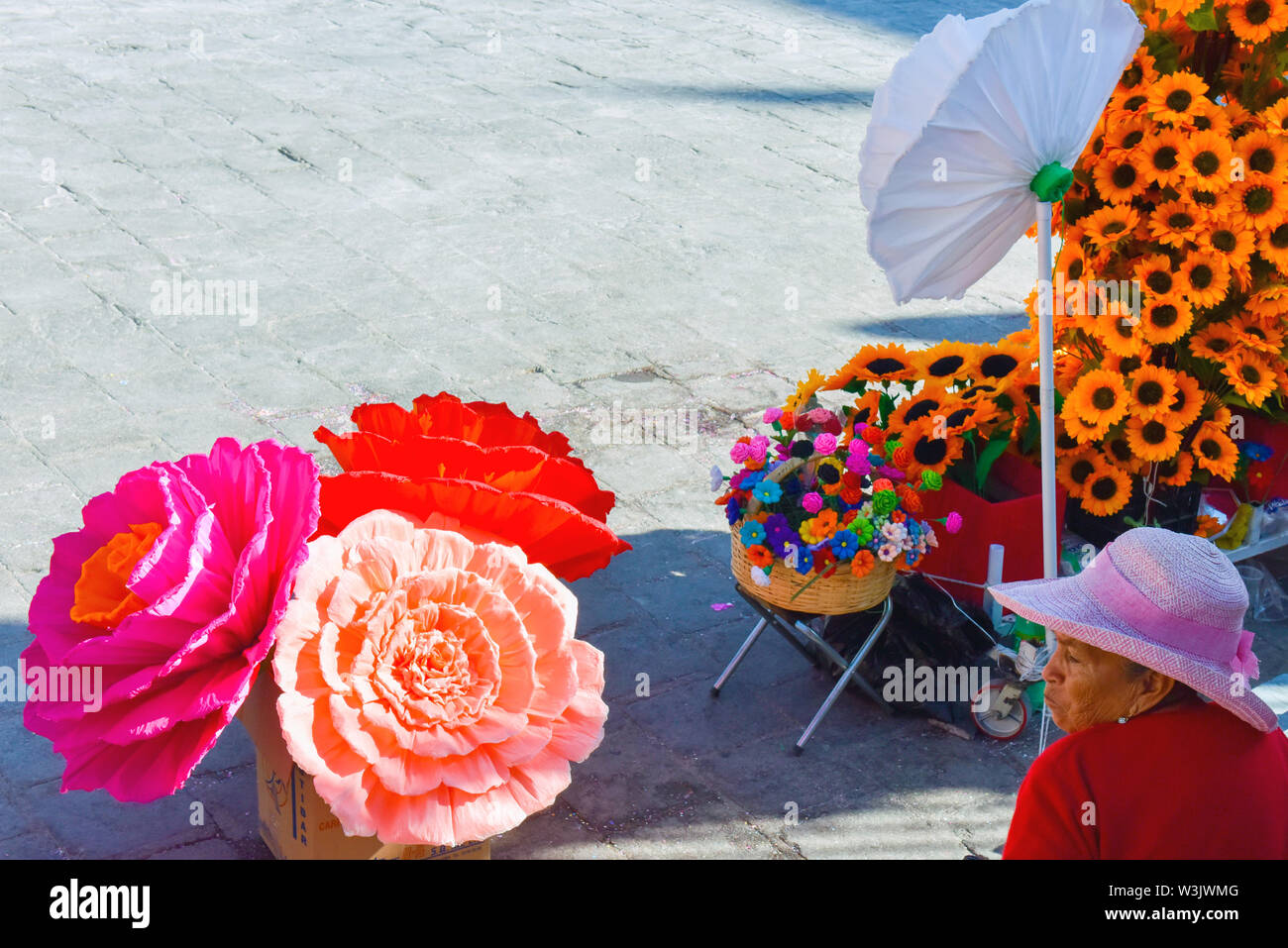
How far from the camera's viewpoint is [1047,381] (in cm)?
353

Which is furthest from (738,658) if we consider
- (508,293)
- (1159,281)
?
(508,293)

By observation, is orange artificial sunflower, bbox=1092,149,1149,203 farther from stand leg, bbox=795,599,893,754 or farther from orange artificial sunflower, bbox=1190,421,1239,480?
stand leg, bbox=795,599,893,754

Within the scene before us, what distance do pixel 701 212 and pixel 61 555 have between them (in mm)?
5577

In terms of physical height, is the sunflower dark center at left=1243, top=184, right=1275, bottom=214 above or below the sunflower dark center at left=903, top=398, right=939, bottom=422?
above

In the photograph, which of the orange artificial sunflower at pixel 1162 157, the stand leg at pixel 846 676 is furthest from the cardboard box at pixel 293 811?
the orange artificial sunflower at pixel 1162 157

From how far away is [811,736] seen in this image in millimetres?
3908

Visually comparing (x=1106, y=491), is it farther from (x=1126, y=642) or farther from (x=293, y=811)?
(x=293, y=811)

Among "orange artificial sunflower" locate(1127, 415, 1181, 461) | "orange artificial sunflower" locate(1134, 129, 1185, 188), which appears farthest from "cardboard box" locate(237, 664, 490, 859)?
"orange artificial sunflower" locate(1134, 129, 1185, 188)

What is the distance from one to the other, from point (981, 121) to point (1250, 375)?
1.33 metres

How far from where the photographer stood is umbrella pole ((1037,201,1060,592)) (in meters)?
3.34

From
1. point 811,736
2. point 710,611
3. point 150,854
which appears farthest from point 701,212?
point 150,854

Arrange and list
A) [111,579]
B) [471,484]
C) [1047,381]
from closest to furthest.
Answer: [111,579], [471,484], [1047,381]

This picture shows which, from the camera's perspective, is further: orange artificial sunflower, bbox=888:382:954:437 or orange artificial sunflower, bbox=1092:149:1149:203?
orange artificial sunflower, bbox=888:382:954:437

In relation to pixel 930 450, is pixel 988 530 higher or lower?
lower
